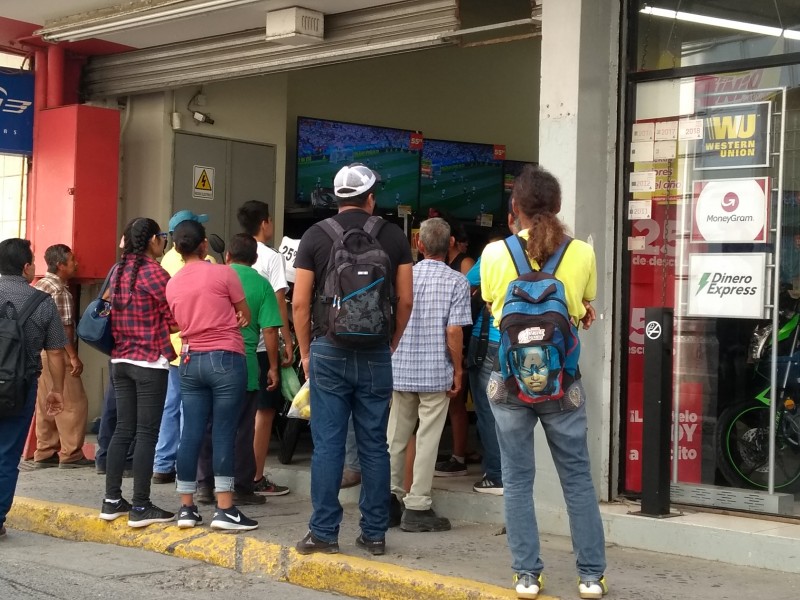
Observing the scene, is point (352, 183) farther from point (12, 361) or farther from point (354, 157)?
point (354, 157)

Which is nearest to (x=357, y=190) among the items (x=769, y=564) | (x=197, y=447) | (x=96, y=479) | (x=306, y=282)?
(x=306, y=282)

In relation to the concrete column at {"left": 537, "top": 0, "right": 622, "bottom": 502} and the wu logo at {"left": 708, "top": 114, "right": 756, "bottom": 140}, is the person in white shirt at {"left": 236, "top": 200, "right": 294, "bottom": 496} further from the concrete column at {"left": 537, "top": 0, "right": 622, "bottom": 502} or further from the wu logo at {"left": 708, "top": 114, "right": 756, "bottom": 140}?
the wu logo at {"left": 708, "top": 114, "right": 756, "bottom": 140}

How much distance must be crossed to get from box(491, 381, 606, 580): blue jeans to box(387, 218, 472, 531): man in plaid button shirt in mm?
1588

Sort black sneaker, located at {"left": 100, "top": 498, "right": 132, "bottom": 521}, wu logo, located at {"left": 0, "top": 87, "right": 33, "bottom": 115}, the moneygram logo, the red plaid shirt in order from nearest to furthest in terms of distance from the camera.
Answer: the moneygram logo < the red plaid shirt < black sneaker, located at {"left": 100, "top": 498, "right": 132, "bottom": 521} < wu logo, located at {"left": 0, "top": 87, "right": 33, "bottom": 115}

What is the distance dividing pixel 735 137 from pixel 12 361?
434cm

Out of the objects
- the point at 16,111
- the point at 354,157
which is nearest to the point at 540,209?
the point at 16,111

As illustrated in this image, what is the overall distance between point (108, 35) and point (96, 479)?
11.8ft

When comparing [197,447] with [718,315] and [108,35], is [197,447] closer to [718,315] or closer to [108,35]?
[718,315]

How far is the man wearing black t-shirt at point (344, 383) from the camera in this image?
591 centimetres

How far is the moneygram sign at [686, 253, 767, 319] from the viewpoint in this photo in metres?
6.57

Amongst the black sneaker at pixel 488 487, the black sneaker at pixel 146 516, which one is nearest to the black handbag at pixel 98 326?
the black sneaker at pixel 146 516

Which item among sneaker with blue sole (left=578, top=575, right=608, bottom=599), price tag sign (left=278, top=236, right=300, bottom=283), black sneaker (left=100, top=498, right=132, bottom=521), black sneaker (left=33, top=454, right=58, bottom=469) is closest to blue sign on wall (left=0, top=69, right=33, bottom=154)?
black sneaker (left=33, top=454, right=58, bottom=469)

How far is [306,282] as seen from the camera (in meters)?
5.96

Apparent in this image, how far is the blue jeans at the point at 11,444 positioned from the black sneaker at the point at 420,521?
2321 mm
